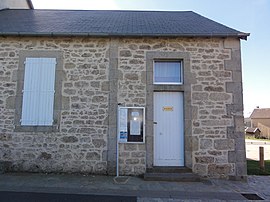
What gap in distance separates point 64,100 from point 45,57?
144 cm

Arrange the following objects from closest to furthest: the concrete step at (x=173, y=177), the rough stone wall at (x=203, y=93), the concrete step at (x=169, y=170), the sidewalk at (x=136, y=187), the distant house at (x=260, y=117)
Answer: the sidewalk at (x=136, y=187) → the concrete step at (x=173, y=177) → the concrete step at (x=169, y=170) → the rough stone wall at (x=203, y=93) → the distant house at (x=260, y=117)

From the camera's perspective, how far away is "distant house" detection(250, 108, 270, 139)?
39.3 m

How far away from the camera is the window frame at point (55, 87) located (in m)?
6.29

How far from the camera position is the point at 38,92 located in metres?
6.43

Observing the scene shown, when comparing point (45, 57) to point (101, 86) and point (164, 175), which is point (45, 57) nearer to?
point (101, 86)

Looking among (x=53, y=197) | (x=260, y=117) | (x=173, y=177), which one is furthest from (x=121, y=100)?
(x=260, y=117)

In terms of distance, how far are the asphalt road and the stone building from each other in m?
1.64

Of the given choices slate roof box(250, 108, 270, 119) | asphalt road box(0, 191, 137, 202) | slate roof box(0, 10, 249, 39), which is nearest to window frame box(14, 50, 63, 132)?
slate roof box(0, 10, 249, 39)

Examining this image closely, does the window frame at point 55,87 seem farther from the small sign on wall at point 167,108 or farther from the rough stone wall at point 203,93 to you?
the small sign on wall at point 167,108

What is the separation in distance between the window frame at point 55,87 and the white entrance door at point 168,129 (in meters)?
2.85

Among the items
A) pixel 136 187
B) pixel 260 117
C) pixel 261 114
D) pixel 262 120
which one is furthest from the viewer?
pixel 261 114

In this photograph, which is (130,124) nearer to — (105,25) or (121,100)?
(121,100)

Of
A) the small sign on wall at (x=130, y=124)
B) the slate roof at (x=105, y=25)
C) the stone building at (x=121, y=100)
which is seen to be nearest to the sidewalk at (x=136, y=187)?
the stone building at (x=121, y=100)

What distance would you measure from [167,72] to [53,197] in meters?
4.47
